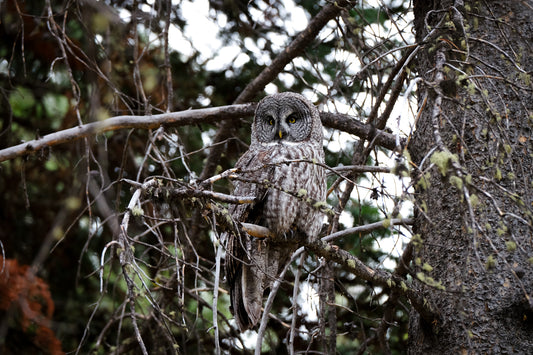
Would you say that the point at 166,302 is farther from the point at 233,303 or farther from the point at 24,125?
the point at 24,125

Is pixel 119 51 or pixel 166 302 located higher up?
pixel 119 51

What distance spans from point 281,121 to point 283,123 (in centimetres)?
2

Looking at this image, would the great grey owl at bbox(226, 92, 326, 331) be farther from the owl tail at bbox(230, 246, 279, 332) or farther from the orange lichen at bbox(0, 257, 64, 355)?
the orange lichen at bbox(0, 257, 64, 355)

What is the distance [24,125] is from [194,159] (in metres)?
1.38

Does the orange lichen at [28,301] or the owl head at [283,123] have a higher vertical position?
the owl head at [283,123]

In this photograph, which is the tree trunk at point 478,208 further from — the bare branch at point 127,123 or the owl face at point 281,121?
the bare branch at point 127,123

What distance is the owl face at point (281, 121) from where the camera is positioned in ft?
12.5

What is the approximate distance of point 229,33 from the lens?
461cm

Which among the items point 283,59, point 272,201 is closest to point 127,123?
point 272,201

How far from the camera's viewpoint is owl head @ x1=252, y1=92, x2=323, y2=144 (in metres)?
3.81

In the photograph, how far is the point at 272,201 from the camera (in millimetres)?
3328

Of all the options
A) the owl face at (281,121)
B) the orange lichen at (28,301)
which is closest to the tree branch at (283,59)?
the owl face at (281,121)

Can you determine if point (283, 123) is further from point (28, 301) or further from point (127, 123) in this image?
point (28, 301)

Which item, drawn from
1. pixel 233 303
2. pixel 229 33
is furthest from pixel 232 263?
pixel 229 33
